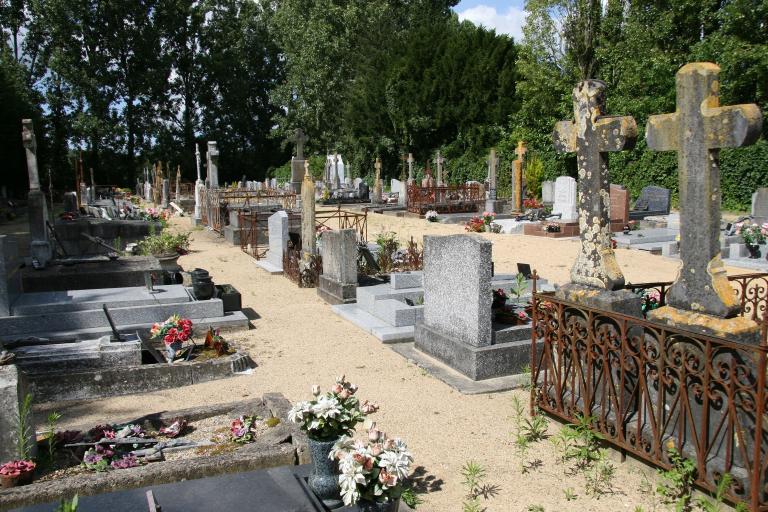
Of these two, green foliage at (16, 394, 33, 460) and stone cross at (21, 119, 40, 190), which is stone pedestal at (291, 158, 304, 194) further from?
green foliage at (16, 394, 33, 460)

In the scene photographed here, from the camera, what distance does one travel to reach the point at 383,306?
30.2ft

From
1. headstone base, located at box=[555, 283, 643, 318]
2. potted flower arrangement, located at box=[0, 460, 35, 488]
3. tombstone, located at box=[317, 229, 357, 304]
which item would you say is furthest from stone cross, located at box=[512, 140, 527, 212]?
potted flower arrangement, located at box=[0, 460, 35, 488]

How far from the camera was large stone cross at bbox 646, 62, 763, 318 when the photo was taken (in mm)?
4438

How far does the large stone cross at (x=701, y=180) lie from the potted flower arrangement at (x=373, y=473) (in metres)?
2.50

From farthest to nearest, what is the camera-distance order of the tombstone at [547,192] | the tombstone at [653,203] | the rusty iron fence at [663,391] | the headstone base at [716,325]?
the tombstone at [547,192], the tombstone at [653,203], the headstone base at [716,325], the rusty iron fence at [663,391]

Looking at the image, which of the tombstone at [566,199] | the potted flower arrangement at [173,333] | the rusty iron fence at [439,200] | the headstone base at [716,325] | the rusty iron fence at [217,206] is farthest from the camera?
the rusty iron fence at [439,200]

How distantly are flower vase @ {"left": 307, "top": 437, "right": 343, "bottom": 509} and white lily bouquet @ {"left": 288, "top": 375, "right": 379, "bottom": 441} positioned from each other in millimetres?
85

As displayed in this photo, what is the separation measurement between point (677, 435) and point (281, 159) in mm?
49072

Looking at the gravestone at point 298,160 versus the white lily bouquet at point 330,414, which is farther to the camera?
the gravestone at point 298,160

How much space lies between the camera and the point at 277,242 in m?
14.0

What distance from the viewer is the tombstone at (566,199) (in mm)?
18938

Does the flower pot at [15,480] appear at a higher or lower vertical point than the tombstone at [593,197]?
lower

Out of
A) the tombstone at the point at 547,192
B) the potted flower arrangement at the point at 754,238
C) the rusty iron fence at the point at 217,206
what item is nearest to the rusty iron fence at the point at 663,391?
→ the potted flower arrangement at the point at 754,238

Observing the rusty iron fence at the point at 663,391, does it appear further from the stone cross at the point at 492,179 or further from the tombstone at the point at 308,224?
the stone cross at the point at 492,179
